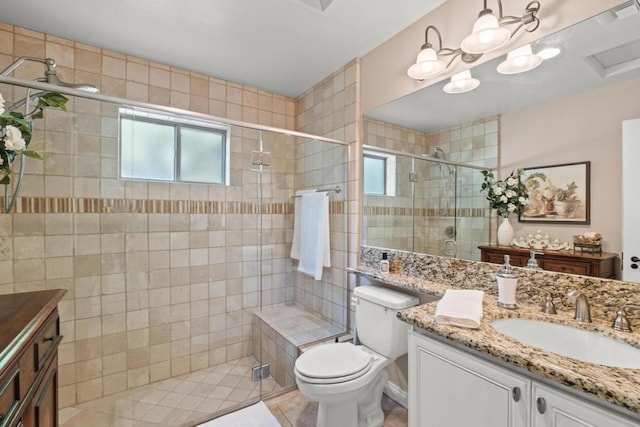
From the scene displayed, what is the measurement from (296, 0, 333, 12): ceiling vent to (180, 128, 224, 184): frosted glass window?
3.54 ft

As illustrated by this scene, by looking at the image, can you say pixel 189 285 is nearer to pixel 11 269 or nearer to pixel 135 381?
pixel 135 381

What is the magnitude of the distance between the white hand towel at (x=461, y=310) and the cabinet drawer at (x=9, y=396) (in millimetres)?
1270

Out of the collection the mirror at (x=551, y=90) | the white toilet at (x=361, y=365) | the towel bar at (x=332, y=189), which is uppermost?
the mirror at (x=551, y=90)

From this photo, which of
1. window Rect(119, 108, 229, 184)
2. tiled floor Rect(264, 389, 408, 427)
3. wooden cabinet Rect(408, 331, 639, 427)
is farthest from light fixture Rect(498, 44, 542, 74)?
tiled floor Rect(264, 389, 408, 427)

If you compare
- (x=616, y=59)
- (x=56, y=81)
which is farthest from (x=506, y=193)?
(x=56, y=81)

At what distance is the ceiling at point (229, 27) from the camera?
165 cm

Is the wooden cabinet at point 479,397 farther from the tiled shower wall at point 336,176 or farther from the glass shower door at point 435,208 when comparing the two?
the tiled shower wall at point 336,176

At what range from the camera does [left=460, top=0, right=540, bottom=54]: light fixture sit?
1.23 metres

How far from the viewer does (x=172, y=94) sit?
2.33m

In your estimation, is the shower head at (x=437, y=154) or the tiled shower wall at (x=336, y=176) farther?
the tiled shower wall at (x=336, y=176)

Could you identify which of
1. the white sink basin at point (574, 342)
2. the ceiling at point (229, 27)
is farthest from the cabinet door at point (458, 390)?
the ceiling at point (229, 27)

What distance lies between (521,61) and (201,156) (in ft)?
7.04

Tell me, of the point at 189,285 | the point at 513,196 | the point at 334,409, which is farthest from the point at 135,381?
the point at 513,196

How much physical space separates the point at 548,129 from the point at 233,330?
2.44 m
